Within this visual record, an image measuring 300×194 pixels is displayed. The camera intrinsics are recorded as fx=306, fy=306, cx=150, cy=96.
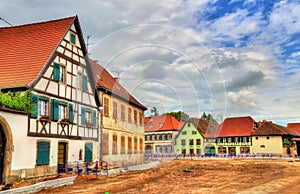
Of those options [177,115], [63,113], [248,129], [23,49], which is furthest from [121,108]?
[177,115]

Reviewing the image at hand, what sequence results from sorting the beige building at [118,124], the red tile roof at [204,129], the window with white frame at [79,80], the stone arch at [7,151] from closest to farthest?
the stone arch at [7,151]
the window with white frame at [79,80]
the beige building at [118,124]
the red tile roof at [204,129]

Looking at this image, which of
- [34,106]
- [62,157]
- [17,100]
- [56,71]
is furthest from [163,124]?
[17,100]

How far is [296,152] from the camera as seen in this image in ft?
155

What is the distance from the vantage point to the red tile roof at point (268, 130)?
4732 cm

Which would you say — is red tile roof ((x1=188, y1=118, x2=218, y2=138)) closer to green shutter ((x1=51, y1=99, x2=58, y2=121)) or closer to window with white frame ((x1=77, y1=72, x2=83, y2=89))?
window with white frame ((x1=77, y1=72, x2=83, y2=89))

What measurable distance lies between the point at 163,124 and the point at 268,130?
1888 cm

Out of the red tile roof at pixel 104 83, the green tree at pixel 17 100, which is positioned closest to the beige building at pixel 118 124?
the red tile roof at pixel 104 83

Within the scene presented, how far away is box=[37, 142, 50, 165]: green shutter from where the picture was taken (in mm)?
16328

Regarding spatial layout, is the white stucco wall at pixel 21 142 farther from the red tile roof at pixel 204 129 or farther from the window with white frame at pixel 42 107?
the red tile roof at pixel 204 129

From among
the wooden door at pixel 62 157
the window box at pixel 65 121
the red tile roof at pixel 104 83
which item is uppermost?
the red tile roof at pixel 104 83

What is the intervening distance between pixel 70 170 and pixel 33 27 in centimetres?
966

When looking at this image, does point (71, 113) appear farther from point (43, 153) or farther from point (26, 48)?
point (26, 48)

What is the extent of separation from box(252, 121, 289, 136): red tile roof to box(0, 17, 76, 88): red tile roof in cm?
3826

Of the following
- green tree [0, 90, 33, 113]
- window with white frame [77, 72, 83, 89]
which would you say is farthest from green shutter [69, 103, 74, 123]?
green tree [0, 90, 33, 113]
